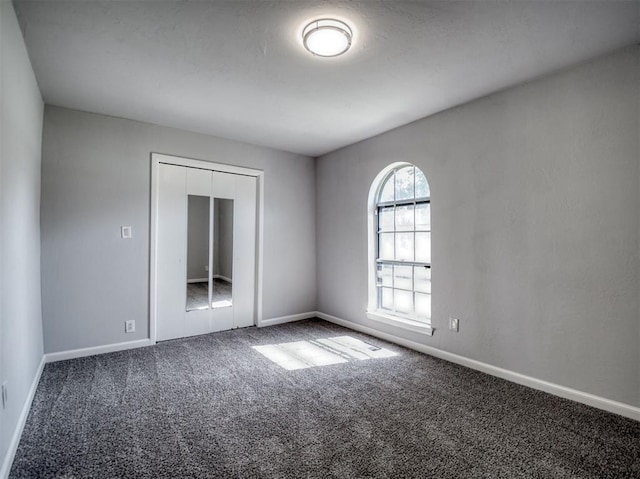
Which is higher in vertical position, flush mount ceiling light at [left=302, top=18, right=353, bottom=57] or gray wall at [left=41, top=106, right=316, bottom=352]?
flush mount ceiling light at [left=302, top=18, right=353, bottom=57]

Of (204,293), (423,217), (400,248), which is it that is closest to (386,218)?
(400,248)

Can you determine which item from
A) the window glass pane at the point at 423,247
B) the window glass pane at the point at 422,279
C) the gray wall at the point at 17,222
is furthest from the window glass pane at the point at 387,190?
the gray wall at the point at 17,222

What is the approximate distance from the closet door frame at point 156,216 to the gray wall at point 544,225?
204cm

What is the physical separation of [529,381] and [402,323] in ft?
4.32

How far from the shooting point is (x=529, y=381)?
2709mm

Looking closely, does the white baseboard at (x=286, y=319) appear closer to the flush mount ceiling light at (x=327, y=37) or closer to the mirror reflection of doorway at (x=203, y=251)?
the mirror reflection of doorway at (x=203, y=251)

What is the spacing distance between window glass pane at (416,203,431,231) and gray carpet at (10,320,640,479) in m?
1.42

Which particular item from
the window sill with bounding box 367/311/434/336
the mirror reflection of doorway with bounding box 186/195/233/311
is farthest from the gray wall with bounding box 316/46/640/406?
the mirror reflection of doorway with bounding box 186/195/233/311

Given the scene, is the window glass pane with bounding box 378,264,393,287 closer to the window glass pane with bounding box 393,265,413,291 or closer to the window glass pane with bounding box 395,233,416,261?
the window glass pane with bounding box 393,265,413,291

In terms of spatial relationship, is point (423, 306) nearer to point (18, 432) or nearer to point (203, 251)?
point (203, 251)

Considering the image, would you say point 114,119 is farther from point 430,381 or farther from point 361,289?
point 430,381

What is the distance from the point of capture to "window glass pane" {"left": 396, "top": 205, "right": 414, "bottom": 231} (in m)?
3.84

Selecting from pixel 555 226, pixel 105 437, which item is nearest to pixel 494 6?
pixel 555 226

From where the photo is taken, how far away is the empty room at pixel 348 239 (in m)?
1.92
